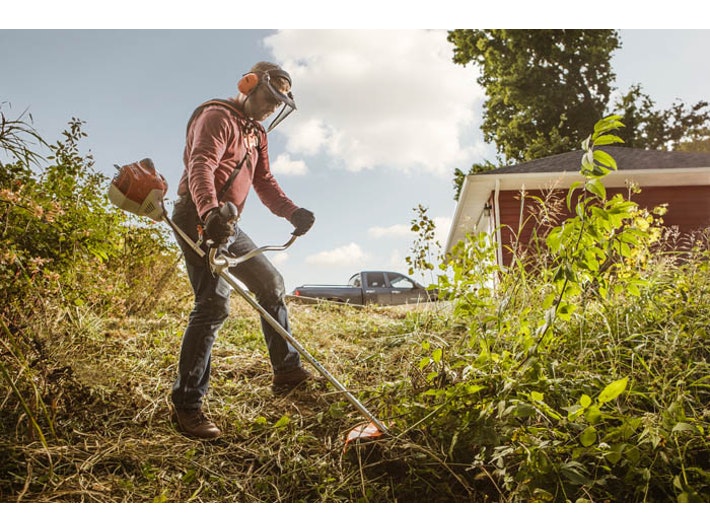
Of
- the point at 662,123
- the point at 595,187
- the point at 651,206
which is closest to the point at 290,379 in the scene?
the point at 595,187

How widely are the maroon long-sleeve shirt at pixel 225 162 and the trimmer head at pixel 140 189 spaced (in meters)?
0.11

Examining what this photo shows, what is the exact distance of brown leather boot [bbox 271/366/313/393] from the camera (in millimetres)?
1967

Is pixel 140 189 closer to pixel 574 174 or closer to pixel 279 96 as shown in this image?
pixel 279 96

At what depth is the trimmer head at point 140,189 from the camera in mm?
1719

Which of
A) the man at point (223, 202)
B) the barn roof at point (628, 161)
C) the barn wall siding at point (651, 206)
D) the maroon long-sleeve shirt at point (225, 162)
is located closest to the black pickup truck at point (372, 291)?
the man at point (223, 202)

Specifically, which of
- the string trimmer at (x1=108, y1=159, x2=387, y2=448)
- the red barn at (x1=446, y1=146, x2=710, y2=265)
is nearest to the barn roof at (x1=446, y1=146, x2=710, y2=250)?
the red barn at (x1=446, y1=146, x2=710, y2=265)

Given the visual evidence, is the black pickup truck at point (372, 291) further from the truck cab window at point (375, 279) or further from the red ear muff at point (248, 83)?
the red ear muff at point (248, 83)

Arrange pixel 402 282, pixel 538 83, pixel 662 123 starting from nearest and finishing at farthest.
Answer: pixel 402 282
pixel 662 123
pixel 538 83

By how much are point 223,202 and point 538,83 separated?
2576 mm

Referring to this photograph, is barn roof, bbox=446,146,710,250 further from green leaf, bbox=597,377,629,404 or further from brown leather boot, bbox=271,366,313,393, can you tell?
green leaf, bbox=597,377,629,404

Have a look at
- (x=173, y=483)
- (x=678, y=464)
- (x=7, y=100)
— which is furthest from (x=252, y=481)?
(x=7, y=100)

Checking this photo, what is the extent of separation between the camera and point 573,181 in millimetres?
2996

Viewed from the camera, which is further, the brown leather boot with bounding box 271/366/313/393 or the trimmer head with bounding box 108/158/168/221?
the brown leather boot with bounding box 271/366/313/393

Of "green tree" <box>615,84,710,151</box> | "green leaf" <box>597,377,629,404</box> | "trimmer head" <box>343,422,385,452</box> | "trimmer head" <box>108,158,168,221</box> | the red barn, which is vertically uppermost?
"green tree" <box>615,84,710,151</box>
